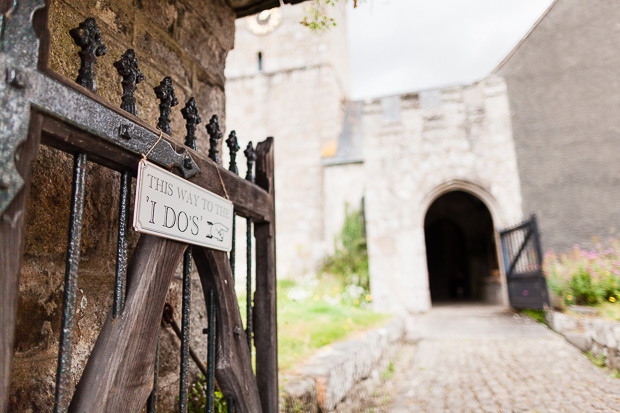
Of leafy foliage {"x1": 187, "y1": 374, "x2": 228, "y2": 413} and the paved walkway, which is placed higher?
leafy foliage {"x1": 187, "y1": 374, "x2": 228, "y2": 413}

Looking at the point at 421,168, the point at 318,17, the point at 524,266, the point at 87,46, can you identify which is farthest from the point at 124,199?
the point at 421,168

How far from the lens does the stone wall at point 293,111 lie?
422 inches

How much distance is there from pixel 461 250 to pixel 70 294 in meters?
15.5

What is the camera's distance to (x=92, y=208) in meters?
1.34

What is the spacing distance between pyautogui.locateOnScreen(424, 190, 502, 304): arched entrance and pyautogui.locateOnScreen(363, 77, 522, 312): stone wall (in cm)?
291

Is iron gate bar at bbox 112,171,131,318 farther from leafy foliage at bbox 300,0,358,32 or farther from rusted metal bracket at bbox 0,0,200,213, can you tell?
leafy foliage at bbox 300,0,358,32

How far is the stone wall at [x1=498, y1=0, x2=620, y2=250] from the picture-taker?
22.2ft

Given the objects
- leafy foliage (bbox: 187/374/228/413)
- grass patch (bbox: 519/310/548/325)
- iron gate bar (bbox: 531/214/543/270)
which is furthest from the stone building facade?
leafy foliage (bbox: 187/374/228/413)

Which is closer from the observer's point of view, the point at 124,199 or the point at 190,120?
the point at 124,199

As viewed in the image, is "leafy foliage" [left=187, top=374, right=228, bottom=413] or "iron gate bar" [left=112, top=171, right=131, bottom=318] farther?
"leafy foliage" [left=187, top=374, right=228, bottom=413]

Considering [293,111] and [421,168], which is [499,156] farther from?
[293,111]

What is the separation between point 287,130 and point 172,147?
35.4 ft

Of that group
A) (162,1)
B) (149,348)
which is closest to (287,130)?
(162,1)

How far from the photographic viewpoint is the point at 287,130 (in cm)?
1180
